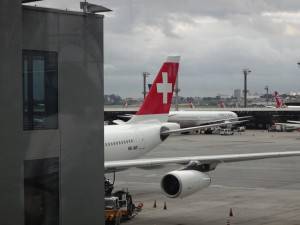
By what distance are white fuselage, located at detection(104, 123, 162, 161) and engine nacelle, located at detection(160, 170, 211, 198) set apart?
6.16 m

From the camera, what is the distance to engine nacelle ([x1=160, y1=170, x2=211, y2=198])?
17.1 metres

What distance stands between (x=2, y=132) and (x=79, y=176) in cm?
183

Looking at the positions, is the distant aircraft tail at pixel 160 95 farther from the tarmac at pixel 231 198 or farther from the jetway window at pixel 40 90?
the jetway window at pixel 40 90

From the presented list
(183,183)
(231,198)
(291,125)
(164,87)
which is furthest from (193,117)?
(183,183)

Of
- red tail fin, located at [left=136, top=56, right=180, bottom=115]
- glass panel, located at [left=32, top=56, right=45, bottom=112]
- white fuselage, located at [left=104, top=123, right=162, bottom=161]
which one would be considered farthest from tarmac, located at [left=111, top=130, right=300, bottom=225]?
glass panel, located at [left=32, top=56, right=45, bottom=112]

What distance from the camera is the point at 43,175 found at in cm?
955

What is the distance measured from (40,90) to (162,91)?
17.6 m

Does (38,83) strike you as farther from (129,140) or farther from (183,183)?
(129,140)

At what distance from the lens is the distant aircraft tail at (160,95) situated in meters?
26.7

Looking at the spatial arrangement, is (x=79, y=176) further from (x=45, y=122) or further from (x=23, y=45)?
(x=23, y=45)

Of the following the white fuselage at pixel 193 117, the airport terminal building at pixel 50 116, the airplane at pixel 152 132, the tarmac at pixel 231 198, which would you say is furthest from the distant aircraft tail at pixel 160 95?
the white fuselage at pixel 193 117

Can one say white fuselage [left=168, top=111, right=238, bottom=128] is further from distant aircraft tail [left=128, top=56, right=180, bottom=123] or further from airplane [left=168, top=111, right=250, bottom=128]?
distant aircraft tail [left=128, top=56, right=180, bottom=123]

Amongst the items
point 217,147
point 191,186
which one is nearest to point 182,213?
point 191,186

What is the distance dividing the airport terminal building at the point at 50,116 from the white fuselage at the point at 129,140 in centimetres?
1309
